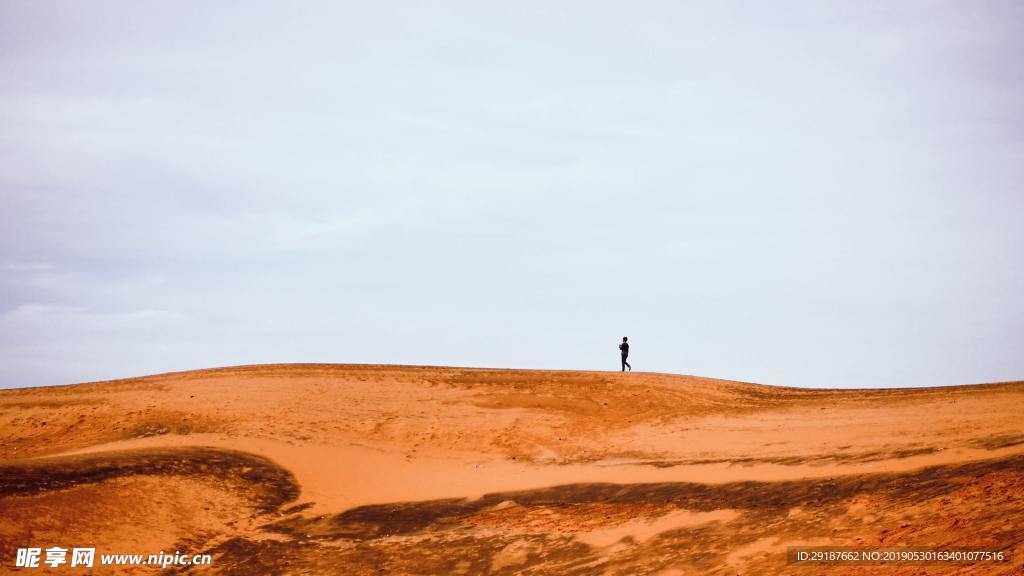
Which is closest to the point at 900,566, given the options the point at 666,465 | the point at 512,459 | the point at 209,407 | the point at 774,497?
the point at 774,497

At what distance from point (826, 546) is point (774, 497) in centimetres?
367

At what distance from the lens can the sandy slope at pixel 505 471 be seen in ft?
50.6

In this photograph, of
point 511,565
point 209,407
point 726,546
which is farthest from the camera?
point 209,407

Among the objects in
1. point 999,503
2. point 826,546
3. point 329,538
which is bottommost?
point 329,538

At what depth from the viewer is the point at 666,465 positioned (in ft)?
74.7

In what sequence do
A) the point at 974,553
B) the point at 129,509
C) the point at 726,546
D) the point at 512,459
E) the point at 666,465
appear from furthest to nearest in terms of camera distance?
the point at 512,459 → the point at 666,465 → the point at 129,509 → the point at 726,546 → the point at 974,553

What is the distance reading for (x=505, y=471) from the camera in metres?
24.7

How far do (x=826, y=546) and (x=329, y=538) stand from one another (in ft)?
39.0

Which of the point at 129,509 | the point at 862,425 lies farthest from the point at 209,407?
the point at 862,425

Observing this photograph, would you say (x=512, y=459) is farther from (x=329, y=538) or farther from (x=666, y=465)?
(x=329, y=538)

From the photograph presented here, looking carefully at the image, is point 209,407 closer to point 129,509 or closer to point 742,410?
point 129,509

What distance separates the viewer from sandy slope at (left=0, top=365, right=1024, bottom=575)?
608 inches

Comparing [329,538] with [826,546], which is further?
[329,538]

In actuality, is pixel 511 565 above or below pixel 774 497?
below
